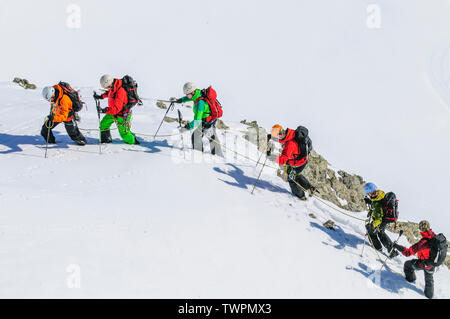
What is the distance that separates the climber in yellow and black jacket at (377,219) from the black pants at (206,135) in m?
4.49

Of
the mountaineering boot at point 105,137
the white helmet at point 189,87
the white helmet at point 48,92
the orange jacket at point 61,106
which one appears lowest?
the mountaineering boot at point 105,137

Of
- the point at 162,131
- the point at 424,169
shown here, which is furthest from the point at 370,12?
the point at 162,131

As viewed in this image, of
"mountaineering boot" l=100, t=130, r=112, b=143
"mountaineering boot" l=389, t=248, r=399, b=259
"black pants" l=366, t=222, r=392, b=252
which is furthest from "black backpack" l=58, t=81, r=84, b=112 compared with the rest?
"mountaineering boot" l=389, t=248, r=399, b=259

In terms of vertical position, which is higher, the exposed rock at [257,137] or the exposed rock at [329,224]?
the exposed rock at [257,137]

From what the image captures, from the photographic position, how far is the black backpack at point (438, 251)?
613 centimetres

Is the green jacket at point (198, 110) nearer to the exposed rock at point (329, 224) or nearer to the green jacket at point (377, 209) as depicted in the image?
the exposed rock at point (329, 224)

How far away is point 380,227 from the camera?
753 cm

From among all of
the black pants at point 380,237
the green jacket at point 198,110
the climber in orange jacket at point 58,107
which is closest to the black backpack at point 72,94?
the climber in orange jacket at point 58,107

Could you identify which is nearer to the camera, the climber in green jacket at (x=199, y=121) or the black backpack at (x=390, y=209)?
the black backpack at (x=390, y=209)

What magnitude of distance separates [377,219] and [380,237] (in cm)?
51

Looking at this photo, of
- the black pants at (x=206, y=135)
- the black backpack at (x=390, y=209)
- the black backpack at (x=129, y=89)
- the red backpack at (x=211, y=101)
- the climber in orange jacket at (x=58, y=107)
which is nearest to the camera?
the black backpack at (x=390, y=209)

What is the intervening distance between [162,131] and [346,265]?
25.6 feet

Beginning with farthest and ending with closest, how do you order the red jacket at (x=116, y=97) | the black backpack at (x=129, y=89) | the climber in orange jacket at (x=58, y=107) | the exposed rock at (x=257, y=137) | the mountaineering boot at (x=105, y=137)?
the exposed rock at (x=257, y=137), the mountaineering boot at (x=105, y=137), the black backpack at (x=129, y=89), the red jacket at (x=116, y=97), the climber in orange jacket at (x=58, y=107)

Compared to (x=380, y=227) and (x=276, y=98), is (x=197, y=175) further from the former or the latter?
(x=276, y=98)
